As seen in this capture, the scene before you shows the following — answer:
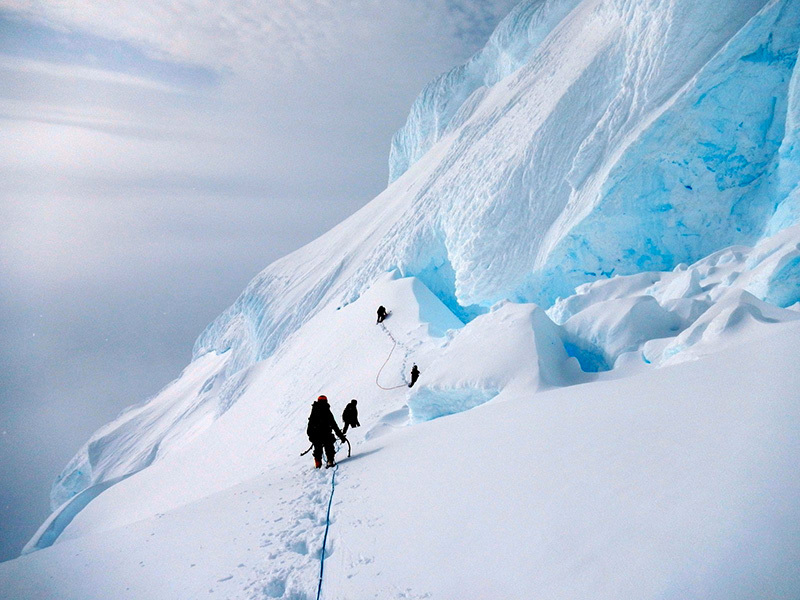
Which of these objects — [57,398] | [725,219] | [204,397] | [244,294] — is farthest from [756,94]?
[57,398]

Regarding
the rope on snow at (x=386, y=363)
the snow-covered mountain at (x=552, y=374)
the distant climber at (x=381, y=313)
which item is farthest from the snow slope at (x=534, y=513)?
the distant climber at (x=381, y=313)

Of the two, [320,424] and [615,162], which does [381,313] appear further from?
[320,424]

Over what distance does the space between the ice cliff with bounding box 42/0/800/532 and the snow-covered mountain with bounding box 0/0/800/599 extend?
5cm

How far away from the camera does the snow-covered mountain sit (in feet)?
8.01

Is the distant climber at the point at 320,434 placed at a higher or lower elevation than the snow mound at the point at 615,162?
lower

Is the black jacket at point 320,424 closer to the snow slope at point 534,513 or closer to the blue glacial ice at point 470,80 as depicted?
the snow slope at point 534,513

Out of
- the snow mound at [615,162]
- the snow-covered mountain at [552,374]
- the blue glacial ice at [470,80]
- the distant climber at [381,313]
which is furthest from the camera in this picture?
the blue glacial ice at [470,80]

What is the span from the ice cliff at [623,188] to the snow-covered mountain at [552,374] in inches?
2.1

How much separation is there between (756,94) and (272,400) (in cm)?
1588

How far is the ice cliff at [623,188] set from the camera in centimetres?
683

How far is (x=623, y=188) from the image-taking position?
9.85m

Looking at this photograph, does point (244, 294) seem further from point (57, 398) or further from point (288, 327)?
point (57, 398)

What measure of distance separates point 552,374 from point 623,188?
20.6ft

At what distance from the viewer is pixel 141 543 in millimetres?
4098
